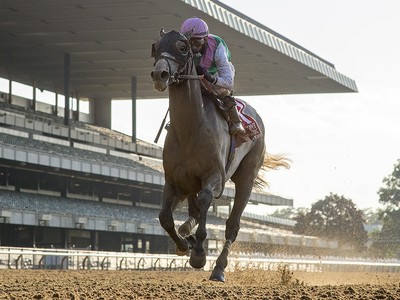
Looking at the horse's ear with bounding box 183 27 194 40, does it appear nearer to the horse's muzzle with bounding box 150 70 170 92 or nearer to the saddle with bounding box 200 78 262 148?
the saddle with bounding box 200 78 262 148

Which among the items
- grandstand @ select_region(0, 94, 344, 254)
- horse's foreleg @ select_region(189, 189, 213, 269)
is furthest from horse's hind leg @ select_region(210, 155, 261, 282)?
grandstand @ select_region(0, 94, 344, 254)

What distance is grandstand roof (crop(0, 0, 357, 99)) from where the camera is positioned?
160 ft

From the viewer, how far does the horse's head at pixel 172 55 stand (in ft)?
34.8

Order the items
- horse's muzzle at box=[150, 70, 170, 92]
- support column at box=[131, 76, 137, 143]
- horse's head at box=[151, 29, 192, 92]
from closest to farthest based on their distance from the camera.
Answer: horse's muzzle at box=[150, 70, 170, 92] → horse's head at box=[151, 29, 192, 92] → support column at box=[131, 76, 137, 143]

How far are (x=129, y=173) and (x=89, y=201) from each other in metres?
3.04

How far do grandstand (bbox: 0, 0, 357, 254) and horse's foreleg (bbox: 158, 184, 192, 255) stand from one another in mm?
32654

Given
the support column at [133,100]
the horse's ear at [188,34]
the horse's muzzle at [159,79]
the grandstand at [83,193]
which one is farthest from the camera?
the support column at [133,100]

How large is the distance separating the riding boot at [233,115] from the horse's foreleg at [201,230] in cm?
117

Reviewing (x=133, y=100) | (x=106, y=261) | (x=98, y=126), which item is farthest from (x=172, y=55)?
(x=98, y=126)

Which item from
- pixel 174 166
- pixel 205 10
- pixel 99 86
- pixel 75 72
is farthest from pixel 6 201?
pixel 174 166

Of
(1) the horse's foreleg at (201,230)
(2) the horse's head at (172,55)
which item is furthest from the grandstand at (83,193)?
(2) the horse's head at (172,55)

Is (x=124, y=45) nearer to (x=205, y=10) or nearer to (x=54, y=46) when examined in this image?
(x=54, y=46)

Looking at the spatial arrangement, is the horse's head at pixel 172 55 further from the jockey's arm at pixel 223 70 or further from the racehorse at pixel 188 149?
the jockey's arm at pixel 223 70

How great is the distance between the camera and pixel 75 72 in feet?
210
